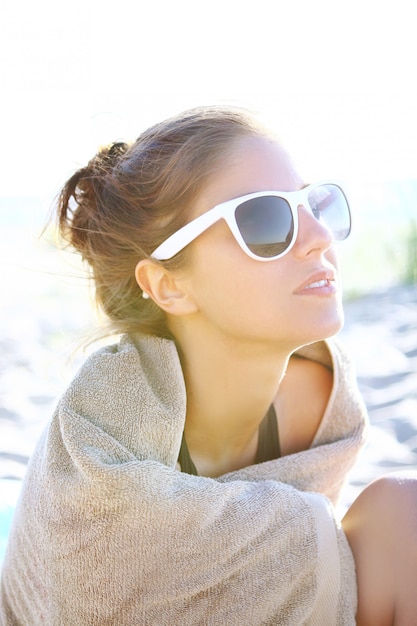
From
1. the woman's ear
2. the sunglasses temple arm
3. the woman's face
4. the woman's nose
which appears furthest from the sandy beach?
the woman's nose

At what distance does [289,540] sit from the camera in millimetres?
1748

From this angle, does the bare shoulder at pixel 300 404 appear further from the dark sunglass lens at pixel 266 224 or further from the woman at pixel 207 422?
the dark sunglass lens at pixel 266 224

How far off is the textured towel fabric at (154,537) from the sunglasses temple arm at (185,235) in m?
0.40

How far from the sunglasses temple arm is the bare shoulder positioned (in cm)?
61

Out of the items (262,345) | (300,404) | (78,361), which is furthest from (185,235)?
(78,361)

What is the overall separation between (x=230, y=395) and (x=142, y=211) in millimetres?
573

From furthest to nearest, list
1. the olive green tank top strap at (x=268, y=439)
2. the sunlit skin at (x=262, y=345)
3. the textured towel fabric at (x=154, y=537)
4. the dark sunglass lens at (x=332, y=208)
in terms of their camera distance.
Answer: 1. the olive green tank top strap at (x=268, y=439)
2. the dark sunglass lens at (x=332, y=208)
3. the sunlit skin at (x=262, y=345)
4. the textured towel fabric at (x=154, y=537)

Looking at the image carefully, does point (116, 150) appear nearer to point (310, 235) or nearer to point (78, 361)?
point (310, 235)

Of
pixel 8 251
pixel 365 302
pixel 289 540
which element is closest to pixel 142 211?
pixel 289 540

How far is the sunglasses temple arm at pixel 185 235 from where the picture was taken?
6.51ft

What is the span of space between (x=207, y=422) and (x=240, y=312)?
385 mm

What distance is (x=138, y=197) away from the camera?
2.10 meters

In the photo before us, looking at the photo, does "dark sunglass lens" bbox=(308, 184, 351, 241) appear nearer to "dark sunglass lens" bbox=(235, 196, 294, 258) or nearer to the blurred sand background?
"dark sunglass lens" bbox=(235, 196, 294, 258)

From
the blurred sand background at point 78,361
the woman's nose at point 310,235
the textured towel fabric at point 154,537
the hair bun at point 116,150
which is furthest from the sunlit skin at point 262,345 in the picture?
the blurred sand background at point 78,361
